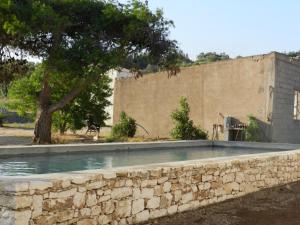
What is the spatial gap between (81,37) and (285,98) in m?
9.41

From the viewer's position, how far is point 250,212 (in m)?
7.58

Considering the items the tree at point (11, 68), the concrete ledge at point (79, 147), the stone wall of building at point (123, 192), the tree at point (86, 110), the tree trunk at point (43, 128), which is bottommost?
the stone wall of building at point (123, 192)

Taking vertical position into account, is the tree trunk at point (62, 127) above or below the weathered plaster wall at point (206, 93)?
below

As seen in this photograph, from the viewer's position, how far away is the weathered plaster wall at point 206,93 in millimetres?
19781

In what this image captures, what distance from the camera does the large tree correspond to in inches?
616

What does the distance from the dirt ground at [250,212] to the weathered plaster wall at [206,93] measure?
1104 cm

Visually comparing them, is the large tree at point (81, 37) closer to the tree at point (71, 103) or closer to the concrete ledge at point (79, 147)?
the concrete ledge at point (79, 147)

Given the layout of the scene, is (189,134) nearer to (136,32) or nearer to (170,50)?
(170,50)

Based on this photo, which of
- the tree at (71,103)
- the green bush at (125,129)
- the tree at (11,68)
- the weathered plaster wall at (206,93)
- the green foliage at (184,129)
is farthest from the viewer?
the tree at (71,103)

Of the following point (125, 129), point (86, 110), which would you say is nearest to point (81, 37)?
point (125, 129)

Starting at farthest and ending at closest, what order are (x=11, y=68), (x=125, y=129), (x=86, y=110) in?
(x=86, y=110), (x=125, y=129), (x=11, y=68)

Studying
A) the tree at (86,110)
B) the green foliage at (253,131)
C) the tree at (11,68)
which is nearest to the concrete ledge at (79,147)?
the green foliage at (253,131)

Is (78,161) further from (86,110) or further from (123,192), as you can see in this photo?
(86,110)

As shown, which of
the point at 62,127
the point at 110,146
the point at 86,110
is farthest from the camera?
the point at 62,127
